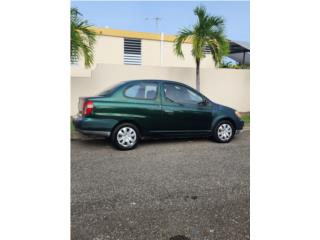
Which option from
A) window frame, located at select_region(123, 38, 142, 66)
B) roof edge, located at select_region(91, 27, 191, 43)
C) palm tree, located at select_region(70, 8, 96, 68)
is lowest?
palm tree, located at select_region(70, 8, 96, 68)

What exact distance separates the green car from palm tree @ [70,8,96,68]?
8.02ft

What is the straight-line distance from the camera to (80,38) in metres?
8.35

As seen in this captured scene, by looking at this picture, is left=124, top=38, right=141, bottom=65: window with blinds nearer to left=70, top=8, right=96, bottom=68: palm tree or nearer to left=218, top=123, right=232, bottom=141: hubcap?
left=70, top=8, right=96, bottom=68: palm tree

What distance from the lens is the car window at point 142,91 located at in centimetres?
630

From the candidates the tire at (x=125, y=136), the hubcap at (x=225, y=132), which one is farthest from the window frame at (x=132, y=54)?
the tire at (x=125, y=136)

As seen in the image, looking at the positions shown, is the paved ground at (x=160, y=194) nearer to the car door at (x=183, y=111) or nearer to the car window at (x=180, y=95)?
the car door at (x=183, y=111)

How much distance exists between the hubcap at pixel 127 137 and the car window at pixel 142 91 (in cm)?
73

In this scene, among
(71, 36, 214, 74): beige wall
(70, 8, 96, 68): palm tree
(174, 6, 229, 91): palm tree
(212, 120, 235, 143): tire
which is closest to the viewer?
(212, 120, 235, 143): tire

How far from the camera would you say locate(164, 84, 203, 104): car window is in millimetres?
6605

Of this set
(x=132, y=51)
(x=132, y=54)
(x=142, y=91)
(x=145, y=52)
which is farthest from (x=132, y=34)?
(x=142, y=91)

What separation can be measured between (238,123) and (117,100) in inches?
122

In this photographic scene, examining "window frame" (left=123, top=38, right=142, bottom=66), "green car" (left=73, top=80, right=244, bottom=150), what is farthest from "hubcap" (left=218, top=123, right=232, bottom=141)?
"window frame" (left=123, top=38, right=142, bottom=66)

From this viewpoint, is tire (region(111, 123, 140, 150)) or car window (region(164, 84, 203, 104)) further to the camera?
car window (region(164, 84, 203, 104))

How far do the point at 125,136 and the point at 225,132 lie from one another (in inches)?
97.2
